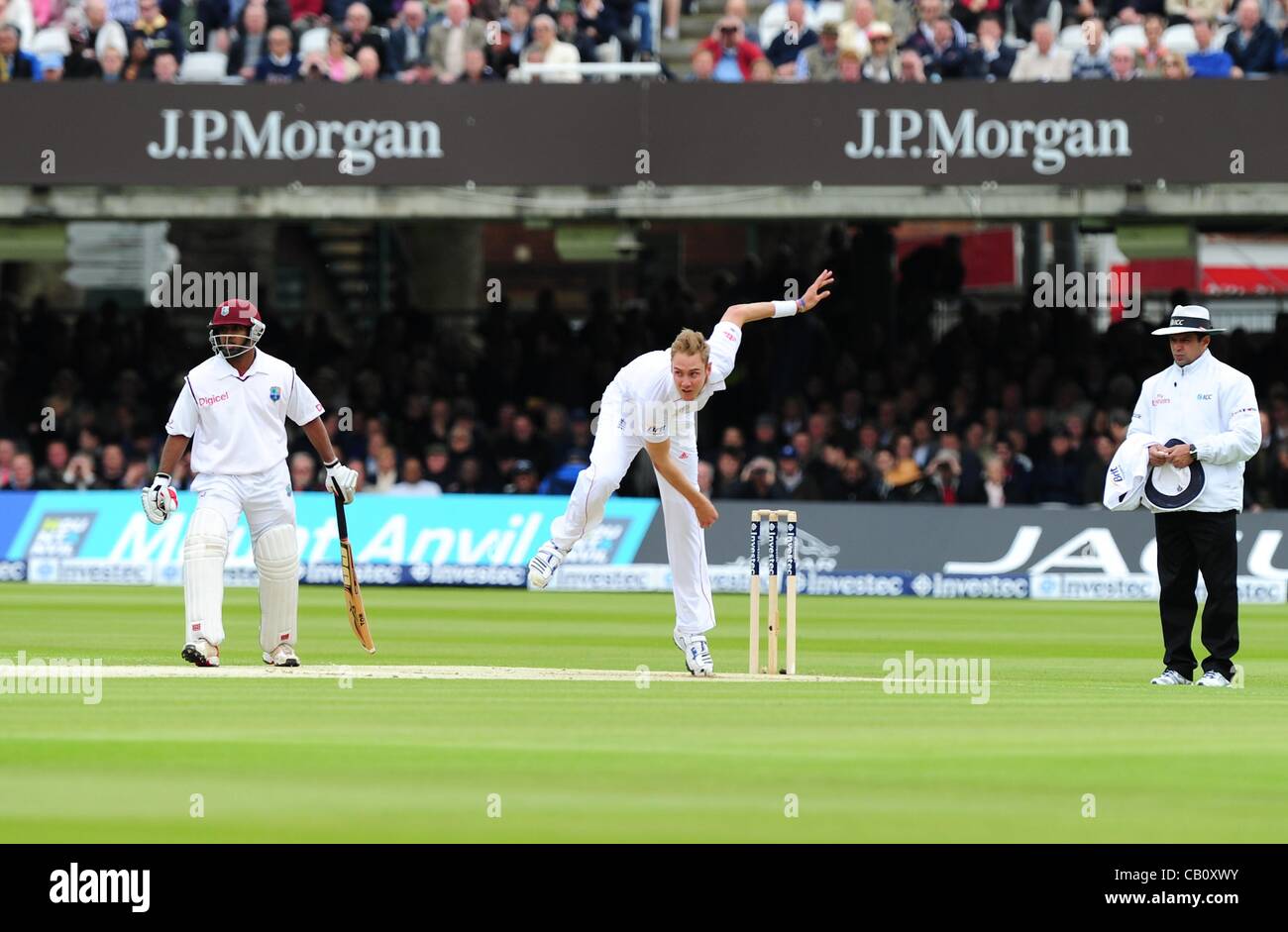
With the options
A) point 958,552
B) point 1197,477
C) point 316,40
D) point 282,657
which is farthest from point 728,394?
point 1197,477

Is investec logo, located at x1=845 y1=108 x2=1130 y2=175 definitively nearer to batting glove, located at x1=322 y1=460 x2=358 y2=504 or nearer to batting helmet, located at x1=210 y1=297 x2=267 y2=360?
batting glove, located at x1=322 y1=460 x2=358 y2=504

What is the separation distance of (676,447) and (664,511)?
1.30 ft

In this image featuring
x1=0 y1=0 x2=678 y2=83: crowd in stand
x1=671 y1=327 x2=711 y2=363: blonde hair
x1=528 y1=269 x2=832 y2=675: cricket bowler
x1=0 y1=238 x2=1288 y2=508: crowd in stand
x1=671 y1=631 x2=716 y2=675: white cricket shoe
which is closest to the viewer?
x1=671 y1=327 x2=711 y2=363: blonde hair

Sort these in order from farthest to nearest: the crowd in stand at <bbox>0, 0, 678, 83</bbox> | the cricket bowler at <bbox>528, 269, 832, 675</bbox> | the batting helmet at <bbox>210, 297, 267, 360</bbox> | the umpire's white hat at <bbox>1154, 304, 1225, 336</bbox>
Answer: the crowd in stand at <bbox>0, 0, 678, 83</bbox> < the batting helmet at <bbox>210, 297, 267, 360</bbox> < the umpire's white hat at <bbox>1154, 304, 1225, 336</bbox> < the cricket bowler at <bbox>528, 269, 832, 675</bbox>

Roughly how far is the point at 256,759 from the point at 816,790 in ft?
7.48

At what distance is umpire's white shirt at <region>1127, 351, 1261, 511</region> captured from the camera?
12391 mm

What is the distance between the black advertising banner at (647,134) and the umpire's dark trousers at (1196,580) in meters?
12.3

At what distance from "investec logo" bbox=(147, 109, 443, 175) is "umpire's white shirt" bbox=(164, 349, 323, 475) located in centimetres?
1225

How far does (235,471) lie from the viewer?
509 inches

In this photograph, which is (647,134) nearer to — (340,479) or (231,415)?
(340,479)

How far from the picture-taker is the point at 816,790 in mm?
8266

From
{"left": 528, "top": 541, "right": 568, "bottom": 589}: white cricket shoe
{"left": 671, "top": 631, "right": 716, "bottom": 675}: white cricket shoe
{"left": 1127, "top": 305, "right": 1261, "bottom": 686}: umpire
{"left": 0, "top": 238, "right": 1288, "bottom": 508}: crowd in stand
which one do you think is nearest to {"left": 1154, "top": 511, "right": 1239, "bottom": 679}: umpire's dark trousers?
{"left": 1127, "top": 305, "right": 1261, "bottom": 686}: umpire

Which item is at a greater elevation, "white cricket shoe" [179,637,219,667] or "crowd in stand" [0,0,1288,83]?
"crowd in stand" [0,0,1288,83]

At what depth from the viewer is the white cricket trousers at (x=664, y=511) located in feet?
41.3
